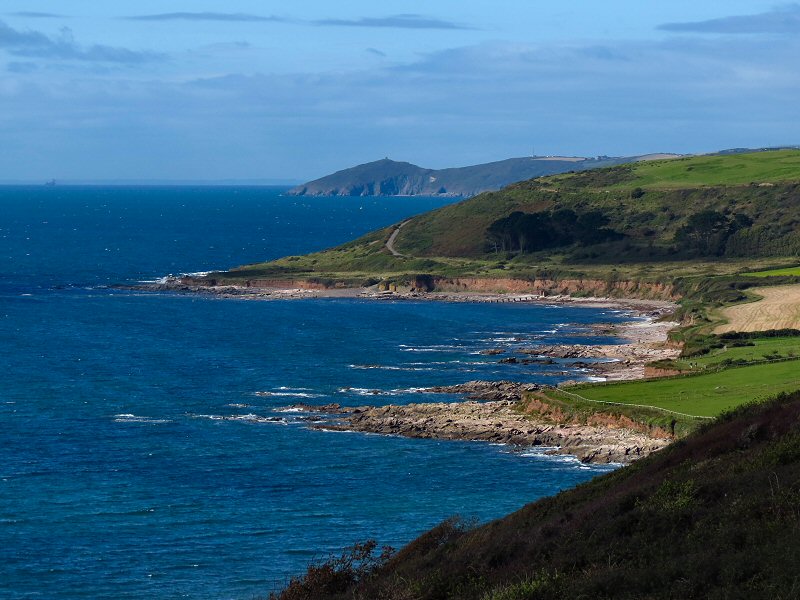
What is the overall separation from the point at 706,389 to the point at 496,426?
1097 cm

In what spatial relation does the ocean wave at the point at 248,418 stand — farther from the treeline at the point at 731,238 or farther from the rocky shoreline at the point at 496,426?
the treeline at the point at 731,238

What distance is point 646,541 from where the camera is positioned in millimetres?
27703

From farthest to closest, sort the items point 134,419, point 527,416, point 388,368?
point 388,368 → point 134,419 → point 527,416

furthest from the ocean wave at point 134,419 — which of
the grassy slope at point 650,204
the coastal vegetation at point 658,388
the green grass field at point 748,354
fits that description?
the grassy slope at point 650,204

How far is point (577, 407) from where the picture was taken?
222ft

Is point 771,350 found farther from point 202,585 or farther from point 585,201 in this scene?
point 585,201

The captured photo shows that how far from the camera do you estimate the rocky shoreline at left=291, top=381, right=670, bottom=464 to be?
2411 inches

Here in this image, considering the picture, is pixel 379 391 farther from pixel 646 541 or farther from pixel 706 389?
pixel 646 541

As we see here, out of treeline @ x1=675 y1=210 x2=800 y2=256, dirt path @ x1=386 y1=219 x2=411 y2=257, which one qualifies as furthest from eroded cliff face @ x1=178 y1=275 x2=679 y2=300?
dirt path @ x1=386 y1=219 x2=411 y2=257

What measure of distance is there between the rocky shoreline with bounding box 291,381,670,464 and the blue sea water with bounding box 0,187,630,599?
5.38 ft

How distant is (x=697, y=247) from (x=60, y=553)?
124m

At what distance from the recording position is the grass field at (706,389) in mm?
64363

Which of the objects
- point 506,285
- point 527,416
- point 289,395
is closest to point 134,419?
point 289,395

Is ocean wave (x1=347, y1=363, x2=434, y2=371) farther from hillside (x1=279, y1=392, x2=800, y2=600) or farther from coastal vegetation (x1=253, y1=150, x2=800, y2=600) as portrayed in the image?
hillside (x1=279, y1=392, x2=800, y2=600)
